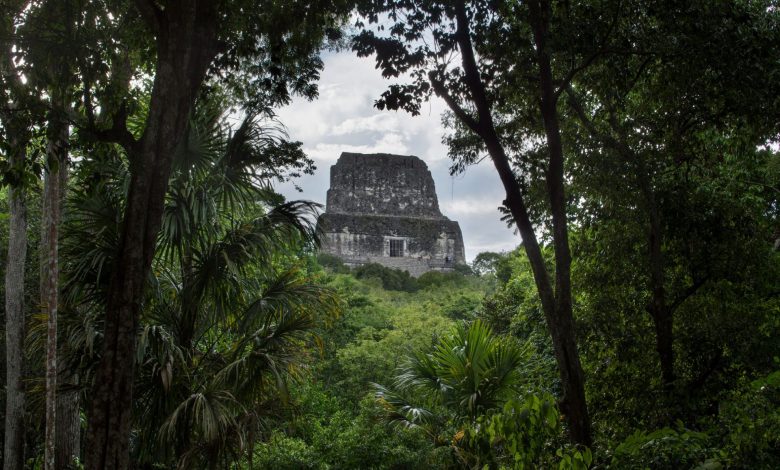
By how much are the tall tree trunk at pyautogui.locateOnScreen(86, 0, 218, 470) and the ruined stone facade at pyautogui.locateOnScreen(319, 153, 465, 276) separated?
32.9 meters

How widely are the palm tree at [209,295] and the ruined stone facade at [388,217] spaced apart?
30.2 m

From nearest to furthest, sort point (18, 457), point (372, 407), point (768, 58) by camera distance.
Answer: point (768, 58)
point (18, 457)
point (372, 407)

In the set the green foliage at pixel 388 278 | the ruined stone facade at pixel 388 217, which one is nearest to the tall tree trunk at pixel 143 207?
the green foliage at pixel 388 278

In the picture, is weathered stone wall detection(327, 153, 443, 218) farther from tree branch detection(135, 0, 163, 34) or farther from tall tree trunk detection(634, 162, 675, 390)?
tree branch detection(135, 0, 163, 34)

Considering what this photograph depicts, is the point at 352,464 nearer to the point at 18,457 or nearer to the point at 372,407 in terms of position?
the point at 372,407

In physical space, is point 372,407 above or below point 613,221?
below

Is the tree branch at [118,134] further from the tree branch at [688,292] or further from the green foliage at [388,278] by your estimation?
the green foliage at [388,278]

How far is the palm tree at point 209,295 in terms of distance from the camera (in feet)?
22.0

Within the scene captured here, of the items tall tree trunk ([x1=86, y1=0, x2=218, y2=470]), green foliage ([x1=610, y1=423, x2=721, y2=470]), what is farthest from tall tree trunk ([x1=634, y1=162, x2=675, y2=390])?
tall tree trunk ([x1=86, y1=0, x2=218, y2=470])

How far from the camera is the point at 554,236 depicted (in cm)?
615

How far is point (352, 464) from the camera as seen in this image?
33.8 feet

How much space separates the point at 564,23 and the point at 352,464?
22.7 feet

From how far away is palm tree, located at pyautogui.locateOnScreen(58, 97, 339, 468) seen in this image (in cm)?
671

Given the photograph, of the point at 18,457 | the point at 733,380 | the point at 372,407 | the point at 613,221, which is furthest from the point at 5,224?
the point at 733,380
